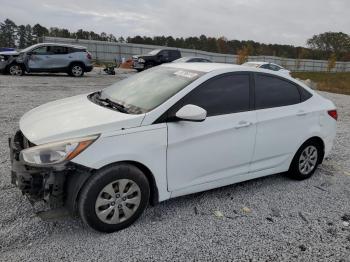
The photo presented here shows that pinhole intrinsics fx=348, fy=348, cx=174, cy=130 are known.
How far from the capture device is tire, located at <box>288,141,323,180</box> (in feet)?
15.4

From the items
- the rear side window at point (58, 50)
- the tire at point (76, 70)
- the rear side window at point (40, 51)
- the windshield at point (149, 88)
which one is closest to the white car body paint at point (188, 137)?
the windshield at point (149, 88)

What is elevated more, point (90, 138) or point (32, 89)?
point (90, 138)

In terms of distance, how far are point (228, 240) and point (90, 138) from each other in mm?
1601

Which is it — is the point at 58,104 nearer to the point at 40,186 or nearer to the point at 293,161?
the point at 40,186

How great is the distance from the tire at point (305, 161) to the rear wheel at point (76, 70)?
50.1ft

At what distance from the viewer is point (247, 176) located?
419 cm

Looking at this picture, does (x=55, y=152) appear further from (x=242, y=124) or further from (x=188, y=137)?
(x=242, y=124)

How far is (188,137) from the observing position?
11.6 feet

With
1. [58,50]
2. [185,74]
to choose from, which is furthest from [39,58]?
[185,74]

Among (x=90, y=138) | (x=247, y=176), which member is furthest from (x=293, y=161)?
(x=90, y=138)

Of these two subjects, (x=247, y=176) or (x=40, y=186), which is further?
(x=247, y=176)

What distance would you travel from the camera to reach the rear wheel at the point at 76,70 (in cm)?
1794

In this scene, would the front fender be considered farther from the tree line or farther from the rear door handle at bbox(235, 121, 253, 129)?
the tree line

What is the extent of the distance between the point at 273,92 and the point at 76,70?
1540 cm
